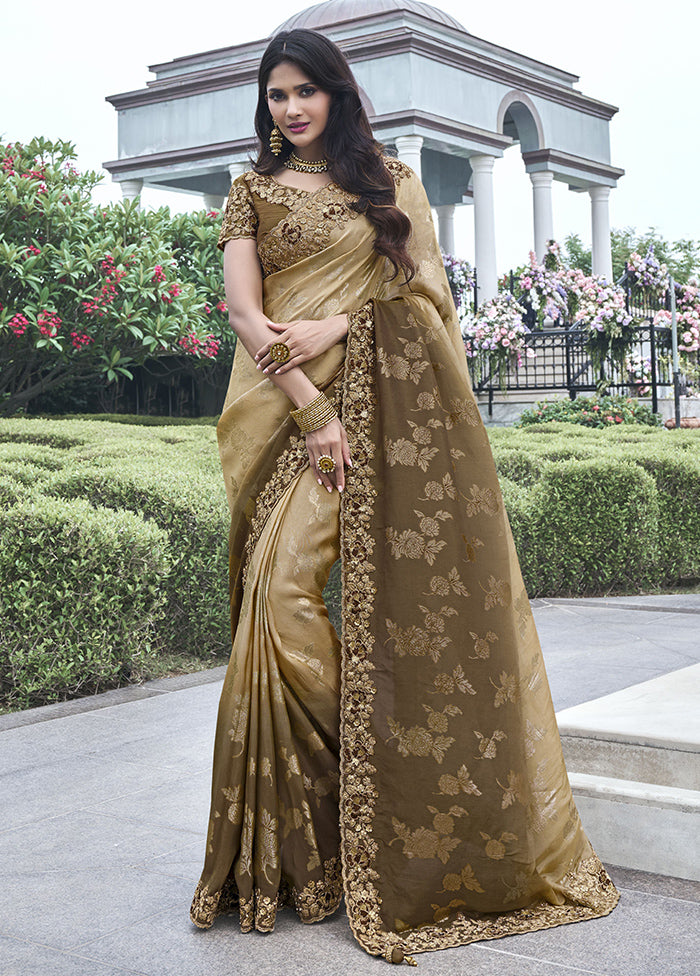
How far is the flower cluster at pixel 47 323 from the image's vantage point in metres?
10.9

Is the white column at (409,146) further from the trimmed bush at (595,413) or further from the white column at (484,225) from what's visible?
the trimmed bush at (595,413)

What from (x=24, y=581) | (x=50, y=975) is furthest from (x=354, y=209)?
(x=24, y=581)

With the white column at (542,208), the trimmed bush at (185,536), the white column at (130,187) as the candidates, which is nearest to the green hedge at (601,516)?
the trimmed bush at (185,536)

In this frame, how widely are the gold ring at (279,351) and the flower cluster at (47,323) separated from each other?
339 inches

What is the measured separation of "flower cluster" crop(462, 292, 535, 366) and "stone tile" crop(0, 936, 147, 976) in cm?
1464

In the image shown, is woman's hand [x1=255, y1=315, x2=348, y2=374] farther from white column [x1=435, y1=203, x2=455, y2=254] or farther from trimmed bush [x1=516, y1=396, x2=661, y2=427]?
white column [x1=435, y1=203, x2=455, y2=254]

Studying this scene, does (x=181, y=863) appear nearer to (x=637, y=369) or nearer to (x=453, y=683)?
(x=453, y=683)

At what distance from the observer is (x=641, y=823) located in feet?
9.76

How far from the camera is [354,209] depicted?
9.14 ft

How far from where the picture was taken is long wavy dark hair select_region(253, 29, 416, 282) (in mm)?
2777

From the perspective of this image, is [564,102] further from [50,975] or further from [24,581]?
[50,975]

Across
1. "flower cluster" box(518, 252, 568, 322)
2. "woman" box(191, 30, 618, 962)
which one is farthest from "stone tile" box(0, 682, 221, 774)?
"flower cluster" box(518, 252, 568, 322)

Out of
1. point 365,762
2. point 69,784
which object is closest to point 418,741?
point 365,762

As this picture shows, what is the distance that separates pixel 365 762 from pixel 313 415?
0.81 metres
